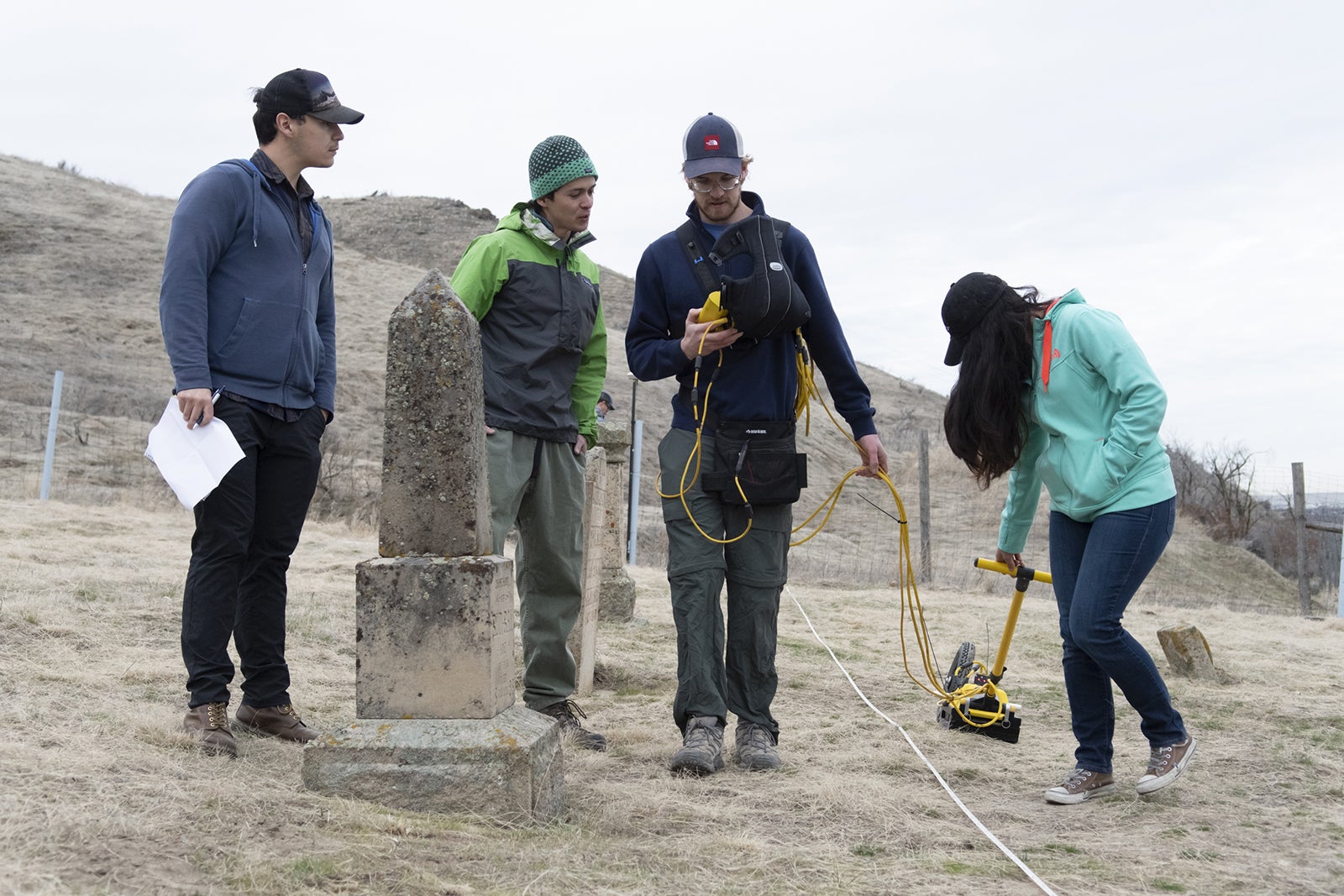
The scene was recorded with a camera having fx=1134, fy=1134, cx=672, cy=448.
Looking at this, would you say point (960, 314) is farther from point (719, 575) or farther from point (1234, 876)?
point (1234, 876)

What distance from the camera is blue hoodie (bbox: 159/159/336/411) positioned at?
12.4 ft

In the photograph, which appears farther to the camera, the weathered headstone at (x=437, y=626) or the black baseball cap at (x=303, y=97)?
the black baseball cap at (x=303, y=97)

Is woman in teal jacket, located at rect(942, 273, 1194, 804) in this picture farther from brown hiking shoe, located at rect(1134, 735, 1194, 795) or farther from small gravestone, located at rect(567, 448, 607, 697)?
small gravestone, located at rect(567, 448, 607, 697)

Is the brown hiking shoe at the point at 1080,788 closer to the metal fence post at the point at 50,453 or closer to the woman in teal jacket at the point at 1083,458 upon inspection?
the woman in teal jacket at the point at 1083,458

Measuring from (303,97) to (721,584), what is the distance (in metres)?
2.44

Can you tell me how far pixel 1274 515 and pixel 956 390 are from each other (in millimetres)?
25959

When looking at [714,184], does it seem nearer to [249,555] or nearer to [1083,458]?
[1083,458]

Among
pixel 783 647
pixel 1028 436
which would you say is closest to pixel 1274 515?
pixel 783 647

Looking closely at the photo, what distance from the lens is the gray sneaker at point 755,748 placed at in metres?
4.41

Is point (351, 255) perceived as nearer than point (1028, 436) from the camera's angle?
No

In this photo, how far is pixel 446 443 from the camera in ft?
11.7

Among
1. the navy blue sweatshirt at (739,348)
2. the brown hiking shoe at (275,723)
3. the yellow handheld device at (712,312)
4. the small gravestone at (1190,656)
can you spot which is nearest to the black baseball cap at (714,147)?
the navy blue sweatshirt at (739,348)

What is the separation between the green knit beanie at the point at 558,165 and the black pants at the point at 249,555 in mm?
1257

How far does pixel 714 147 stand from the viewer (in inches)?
176
